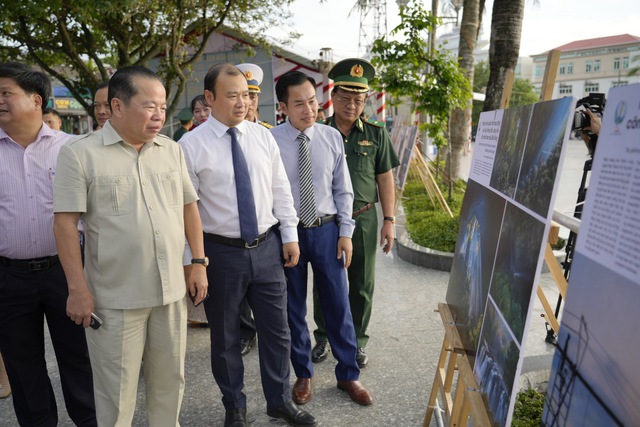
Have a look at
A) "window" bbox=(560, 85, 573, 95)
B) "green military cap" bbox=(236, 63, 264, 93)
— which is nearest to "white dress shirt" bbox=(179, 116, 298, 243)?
"green military cap" bbox=(236, 63, 264, 93)

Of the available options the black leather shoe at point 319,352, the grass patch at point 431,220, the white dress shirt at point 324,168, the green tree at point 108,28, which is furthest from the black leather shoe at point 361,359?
the green tree at point 108,28

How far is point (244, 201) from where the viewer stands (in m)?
2.54

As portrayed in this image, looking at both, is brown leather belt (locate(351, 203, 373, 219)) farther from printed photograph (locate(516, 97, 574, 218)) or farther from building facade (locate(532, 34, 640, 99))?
building facade (locate(532, 34, 640, 99))

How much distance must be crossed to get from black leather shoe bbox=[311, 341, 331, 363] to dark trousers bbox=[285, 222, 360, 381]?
46cm

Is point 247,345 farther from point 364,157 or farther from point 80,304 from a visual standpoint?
point 80,304

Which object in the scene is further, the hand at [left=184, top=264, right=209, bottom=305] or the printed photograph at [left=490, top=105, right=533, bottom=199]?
the hand at [left=184, top=264, right=209, bottom=305]

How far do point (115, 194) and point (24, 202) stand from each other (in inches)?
23.3

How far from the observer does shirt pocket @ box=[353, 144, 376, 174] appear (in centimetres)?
347

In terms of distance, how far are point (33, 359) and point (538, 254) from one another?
2.40m

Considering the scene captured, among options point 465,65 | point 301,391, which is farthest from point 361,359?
point 465,65

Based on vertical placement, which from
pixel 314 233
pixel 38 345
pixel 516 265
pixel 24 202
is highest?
pixel 516 265

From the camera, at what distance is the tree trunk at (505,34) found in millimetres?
5438

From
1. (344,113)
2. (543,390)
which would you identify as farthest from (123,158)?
(543,390)

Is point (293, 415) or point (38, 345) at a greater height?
point (38, 345)
